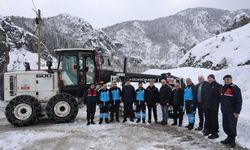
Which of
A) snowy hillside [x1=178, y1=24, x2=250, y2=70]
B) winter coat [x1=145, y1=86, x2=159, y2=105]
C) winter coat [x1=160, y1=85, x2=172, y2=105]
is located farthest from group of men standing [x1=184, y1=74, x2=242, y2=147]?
snowy hillside [x1=178, y1=24, x2=250, y2=70]

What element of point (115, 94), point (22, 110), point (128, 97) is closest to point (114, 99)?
point (115, 94)

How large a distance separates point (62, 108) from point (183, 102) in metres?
4.76

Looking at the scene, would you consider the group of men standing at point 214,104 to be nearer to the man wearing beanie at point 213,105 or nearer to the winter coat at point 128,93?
the man wearing beanie at point 213,105

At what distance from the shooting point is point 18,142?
33.0 ft

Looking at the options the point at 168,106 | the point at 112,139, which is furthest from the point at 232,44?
the point at 112,139

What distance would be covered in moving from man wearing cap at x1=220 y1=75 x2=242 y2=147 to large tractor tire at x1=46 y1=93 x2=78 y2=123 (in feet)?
20.3

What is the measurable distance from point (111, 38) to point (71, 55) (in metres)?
183

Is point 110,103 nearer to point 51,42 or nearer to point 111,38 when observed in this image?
point 51,42

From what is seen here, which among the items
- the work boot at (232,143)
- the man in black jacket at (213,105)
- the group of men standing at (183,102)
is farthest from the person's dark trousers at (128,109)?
the work boot at (232,143)

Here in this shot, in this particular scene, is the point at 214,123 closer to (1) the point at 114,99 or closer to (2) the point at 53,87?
(1) the point at 114,99

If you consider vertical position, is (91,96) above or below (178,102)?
above

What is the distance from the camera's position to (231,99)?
9250 mm

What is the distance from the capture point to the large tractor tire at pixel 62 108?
13.2m

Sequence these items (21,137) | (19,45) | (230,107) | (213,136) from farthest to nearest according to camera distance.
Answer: (19,45) → (21,137) → (213,136) → (230,107)
